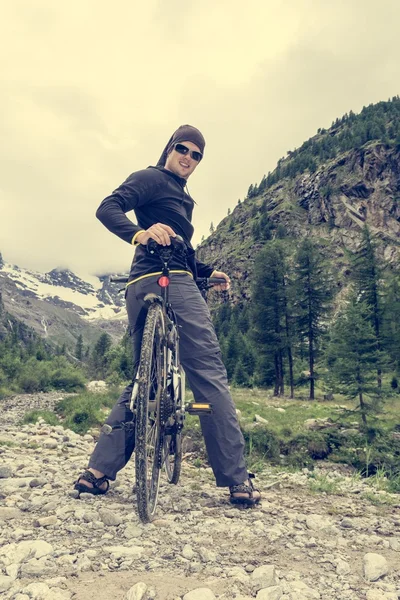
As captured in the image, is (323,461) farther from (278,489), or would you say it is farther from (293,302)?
(293,302)

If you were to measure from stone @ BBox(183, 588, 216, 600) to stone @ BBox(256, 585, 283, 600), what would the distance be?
26cm

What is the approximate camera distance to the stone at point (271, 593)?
6.87ft

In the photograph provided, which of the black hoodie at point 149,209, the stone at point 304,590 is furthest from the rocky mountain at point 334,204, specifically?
the stone at point 304,590

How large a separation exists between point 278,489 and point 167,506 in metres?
1.66

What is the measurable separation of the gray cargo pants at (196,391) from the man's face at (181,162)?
1155mm

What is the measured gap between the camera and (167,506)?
3680 mm

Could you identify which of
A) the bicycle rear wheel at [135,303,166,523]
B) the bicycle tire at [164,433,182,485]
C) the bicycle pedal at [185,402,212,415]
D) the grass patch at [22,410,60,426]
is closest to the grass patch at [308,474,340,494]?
the bicycle tire at [164,433,182,485]

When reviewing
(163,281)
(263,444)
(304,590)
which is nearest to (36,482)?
(163,281)

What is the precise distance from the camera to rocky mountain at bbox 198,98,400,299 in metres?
130

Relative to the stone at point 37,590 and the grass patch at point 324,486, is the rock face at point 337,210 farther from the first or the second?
the stone at point 37,590

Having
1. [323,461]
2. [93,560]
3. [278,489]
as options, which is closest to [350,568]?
[93,560]

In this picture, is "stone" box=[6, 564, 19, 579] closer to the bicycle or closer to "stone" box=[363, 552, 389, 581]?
the bicycle

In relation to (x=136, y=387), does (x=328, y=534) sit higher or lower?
lower

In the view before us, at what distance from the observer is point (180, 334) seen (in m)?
3.92
